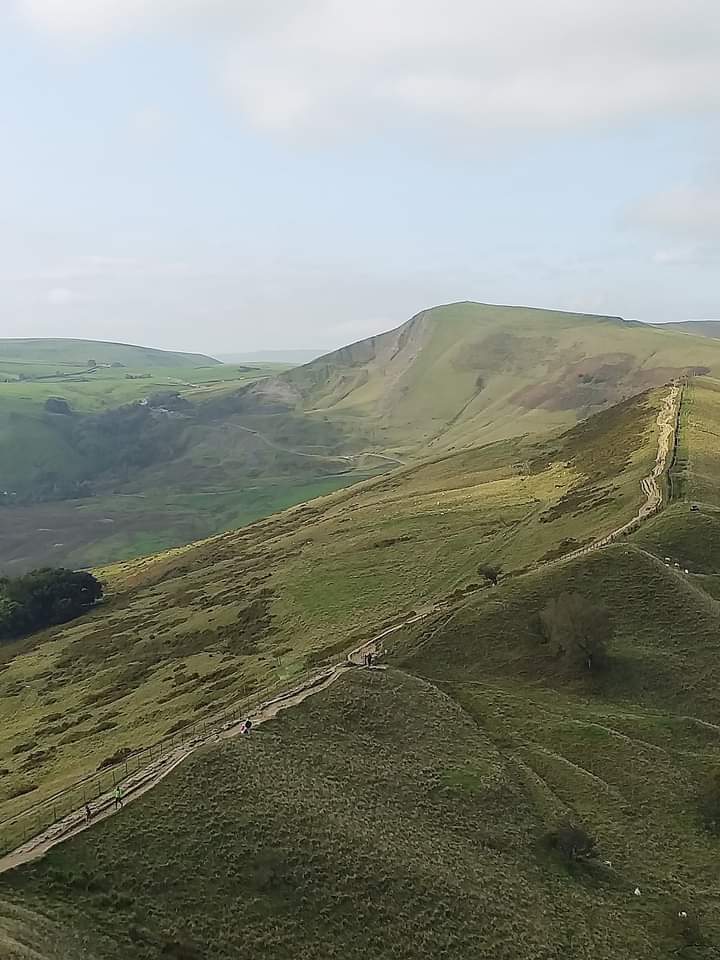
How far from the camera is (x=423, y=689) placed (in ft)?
175

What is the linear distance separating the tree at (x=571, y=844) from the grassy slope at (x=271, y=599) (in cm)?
2455

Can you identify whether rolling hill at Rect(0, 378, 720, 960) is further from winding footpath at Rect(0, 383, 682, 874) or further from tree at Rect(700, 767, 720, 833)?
winding footpath at Rect(0, 383, 682, 874)

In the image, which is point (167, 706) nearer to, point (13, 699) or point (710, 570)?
point (13, 699)

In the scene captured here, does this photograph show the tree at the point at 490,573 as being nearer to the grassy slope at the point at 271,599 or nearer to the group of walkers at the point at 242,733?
the grassy slope at the point at 271,599

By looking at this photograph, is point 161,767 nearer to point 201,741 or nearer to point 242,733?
point 201,741

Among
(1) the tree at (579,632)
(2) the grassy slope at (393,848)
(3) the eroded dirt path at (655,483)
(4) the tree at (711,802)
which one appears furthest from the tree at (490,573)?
(4) the tree at (711,802)

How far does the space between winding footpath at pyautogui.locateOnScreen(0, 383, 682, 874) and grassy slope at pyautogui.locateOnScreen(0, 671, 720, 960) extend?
1.21 m

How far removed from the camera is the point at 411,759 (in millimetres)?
45812

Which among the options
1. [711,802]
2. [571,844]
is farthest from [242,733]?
[711,802]

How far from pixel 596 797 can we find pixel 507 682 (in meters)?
12.5

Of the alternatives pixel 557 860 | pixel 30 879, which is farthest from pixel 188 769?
pixel 557 860

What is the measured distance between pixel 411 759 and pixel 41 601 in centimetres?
8655

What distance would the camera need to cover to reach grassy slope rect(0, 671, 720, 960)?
31672mm

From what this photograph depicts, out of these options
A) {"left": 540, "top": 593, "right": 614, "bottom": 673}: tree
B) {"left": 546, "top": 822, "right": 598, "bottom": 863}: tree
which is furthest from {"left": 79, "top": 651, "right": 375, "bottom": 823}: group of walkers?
{"left": 546, "top": 822, "right": 598, "bottom": 863}: tree
